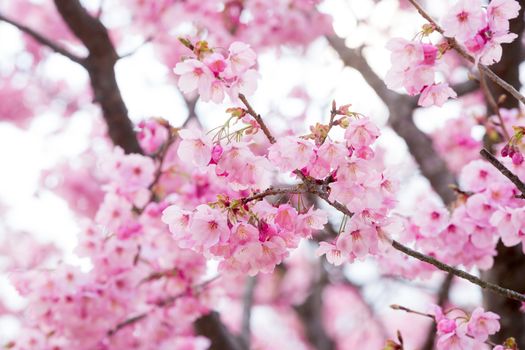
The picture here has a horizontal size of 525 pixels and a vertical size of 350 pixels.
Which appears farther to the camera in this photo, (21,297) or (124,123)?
(124,123)

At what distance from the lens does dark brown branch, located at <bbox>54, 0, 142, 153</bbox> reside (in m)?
3.47

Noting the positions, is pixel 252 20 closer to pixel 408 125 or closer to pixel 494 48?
pixel 408 125

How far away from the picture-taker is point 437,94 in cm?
180

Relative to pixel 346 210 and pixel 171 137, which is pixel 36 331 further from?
pixel 346 210

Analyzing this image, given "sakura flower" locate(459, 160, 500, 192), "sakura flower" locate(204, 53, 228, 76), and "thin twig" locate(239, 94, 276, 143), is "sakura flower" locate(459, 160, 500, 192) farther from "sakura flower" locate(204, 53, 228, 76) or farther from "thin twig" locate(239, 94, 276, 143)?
"sakura flower" locate(204, 53, 228, 76)

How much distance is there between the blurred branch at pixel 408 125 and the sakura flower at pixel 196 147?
2.25 meters

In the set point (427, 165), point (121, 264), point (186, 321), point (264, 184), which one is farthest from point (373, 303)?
point (264, 184)

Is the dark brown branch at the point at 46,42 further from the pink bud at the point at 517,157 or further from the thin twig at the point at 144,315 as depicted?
the pink bud at the point at 517,157

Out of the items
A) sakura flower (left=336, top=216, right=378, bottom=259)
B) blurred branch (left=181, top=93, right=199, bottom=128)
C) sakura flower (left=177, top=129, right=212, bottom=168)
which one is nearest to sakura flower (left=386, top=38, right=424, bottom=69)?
sakura flower (left=336, top=216, right=378, bottom=259)

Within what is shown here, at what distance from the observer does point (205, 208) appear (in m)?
1.64

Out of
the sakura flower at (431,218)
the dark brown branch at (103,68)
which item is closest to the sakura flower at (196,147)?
the sakura flower at (431,218)

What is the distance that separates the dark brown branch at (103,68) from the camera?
347cm

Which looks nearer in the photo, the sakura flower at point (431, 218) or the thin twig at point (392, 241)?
the thin twig at point (392, 241)

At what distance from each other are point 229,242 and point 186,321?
173cm
